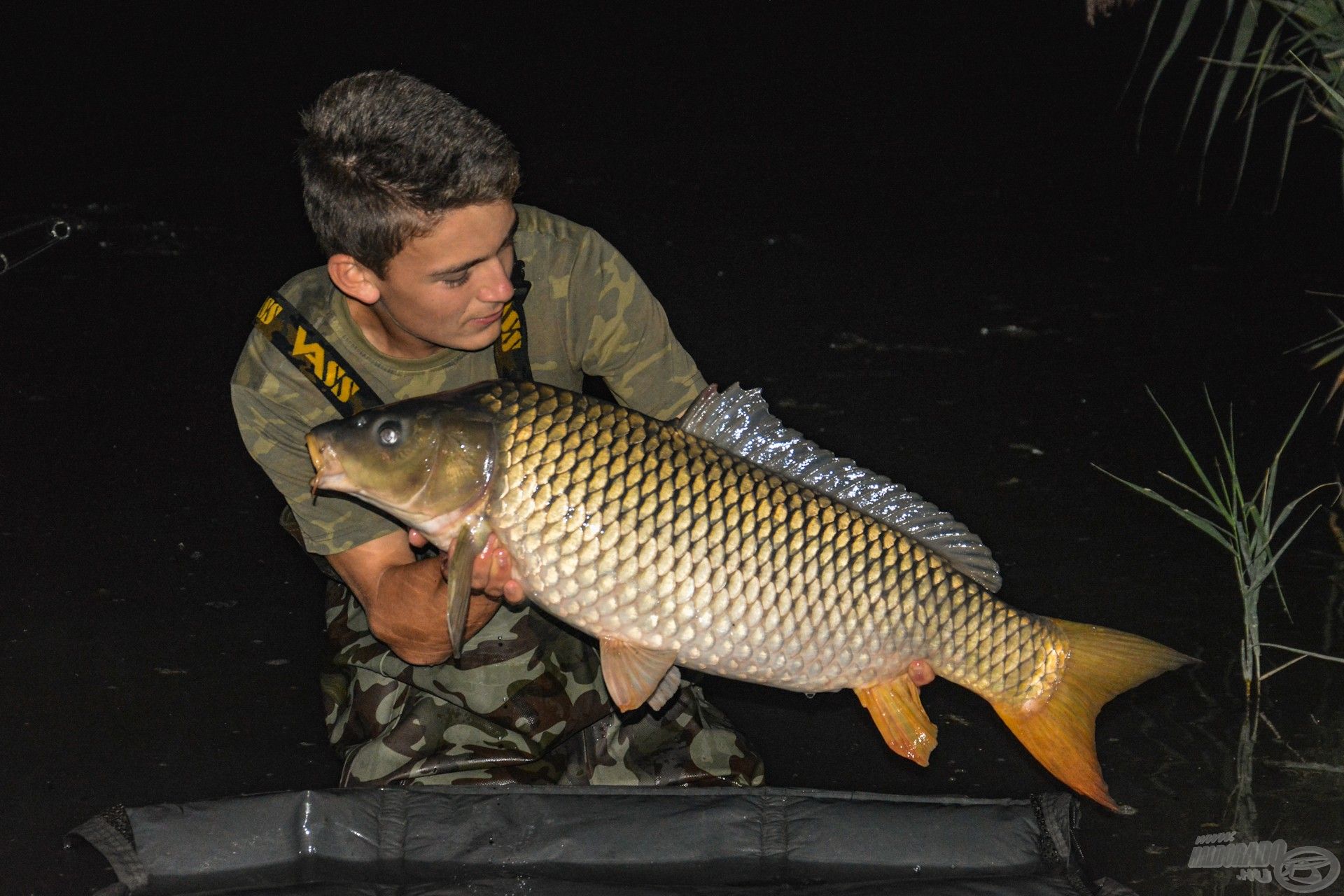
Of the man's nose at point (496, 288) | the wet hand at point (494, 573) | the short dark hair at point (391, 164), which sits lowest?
the wet hand at point (494, 573)

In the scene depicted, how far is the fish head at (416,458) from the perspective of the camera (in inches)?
79.7

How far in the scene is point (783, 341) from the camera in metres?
4.63

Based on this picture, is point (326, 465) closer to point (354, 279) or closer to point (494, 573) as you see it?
point (494, 573)

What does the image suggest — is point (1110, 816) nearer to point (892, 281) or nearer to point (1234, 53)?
point (1234, 53)

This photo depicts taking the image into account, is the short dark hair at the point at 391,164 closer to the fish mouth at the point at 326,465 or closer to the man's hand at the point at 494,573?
the fish mouth at the point at 326,465

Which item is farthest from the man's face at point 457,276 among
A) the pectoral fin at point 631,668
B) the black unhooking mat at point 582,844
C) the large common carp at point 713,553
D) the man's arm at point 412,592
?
the black unhooking mat at point 582,844

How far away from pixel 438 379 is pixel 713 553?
72cm

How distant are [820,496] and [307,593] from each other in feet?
5.31

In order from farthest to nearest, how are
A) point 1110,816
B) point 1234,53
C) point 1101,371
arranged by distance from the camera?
point 1101,371 < point 1234,53 < point 1110,816

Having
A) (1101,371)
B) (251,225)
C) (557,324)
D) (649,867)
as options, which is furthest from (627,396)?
(251,225)

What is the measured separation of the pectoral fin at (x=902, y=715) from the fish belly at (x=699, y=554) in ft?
0.31

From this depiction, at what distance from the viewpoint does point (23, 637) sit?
10.2 ft

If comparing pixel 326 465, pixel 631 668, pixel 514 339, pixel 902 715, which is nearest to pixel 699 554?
pixel 631 668

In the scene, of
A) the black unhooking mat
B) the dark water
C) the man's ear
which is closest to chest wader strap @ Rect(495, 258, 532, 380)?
Result: the man's ear
